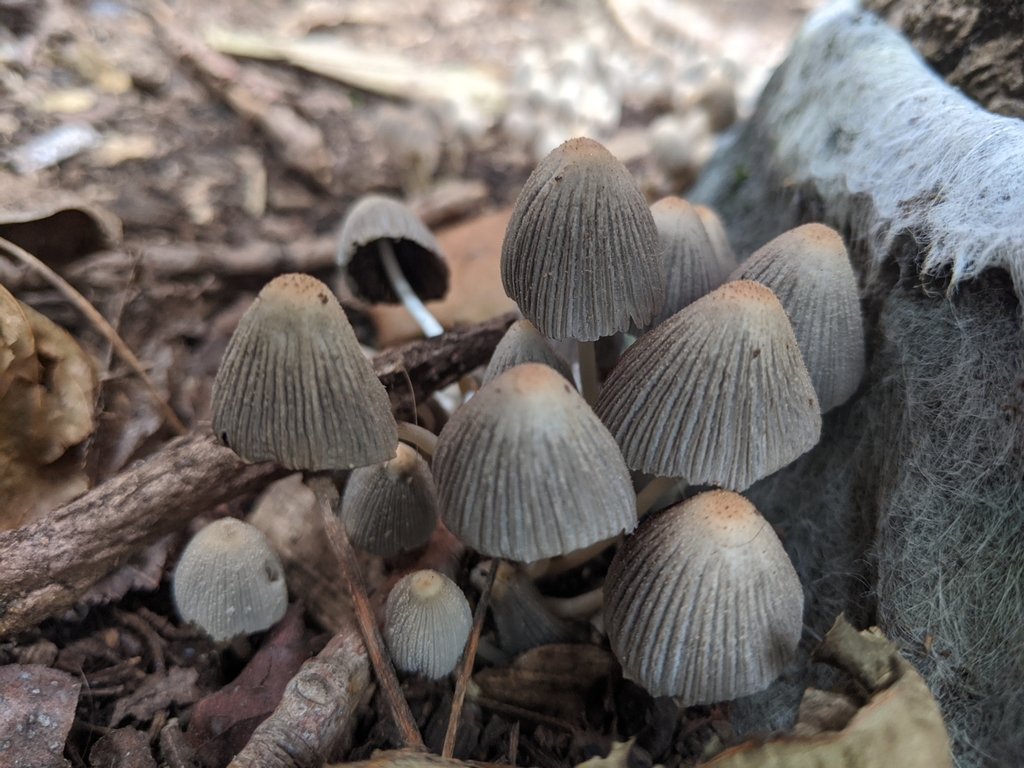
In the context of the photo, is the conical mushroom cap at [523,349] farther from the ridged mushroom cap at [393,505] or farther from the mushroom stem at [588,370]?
the ridged mushroom cap at [393,505]

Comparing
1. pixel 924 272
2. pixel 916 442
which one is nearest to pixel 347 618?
pixel 916 442

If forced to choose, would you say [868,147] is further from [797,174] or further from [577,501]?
[577,501]

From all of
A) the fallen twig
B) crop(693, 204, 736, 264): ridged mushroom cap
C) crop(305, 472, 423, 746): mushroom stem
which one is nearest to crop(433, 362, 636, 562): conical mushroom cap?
crop(305, 472, 423, 746): mushroom stem

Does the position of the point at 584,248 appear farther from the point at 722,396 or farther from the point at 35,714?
the point at 35,714

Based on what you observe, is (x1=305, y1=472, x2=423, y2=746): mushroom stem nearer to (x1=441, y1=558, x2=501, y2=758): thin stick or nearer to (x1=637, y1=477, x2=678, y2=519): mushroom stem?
(x1=441, y1=558, x2=501, y2=758): thin stick

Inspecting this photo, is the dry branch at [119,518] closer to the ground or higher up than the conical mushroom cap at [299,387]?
closer to the ground

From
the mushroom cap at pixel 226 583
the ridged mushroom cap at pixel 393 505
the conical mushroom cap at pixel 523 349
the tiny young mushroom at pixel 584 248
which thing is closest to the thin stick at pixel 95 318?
the mushroom cap at pixel 226 583

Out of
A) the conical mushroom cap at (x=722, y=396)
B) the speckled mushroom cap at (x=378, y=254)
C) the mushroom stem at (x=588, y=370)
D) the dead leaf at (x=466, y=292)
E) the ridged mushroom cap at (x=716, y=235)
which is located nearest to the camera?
the conical mushroom cap at (x=722, y=396)
